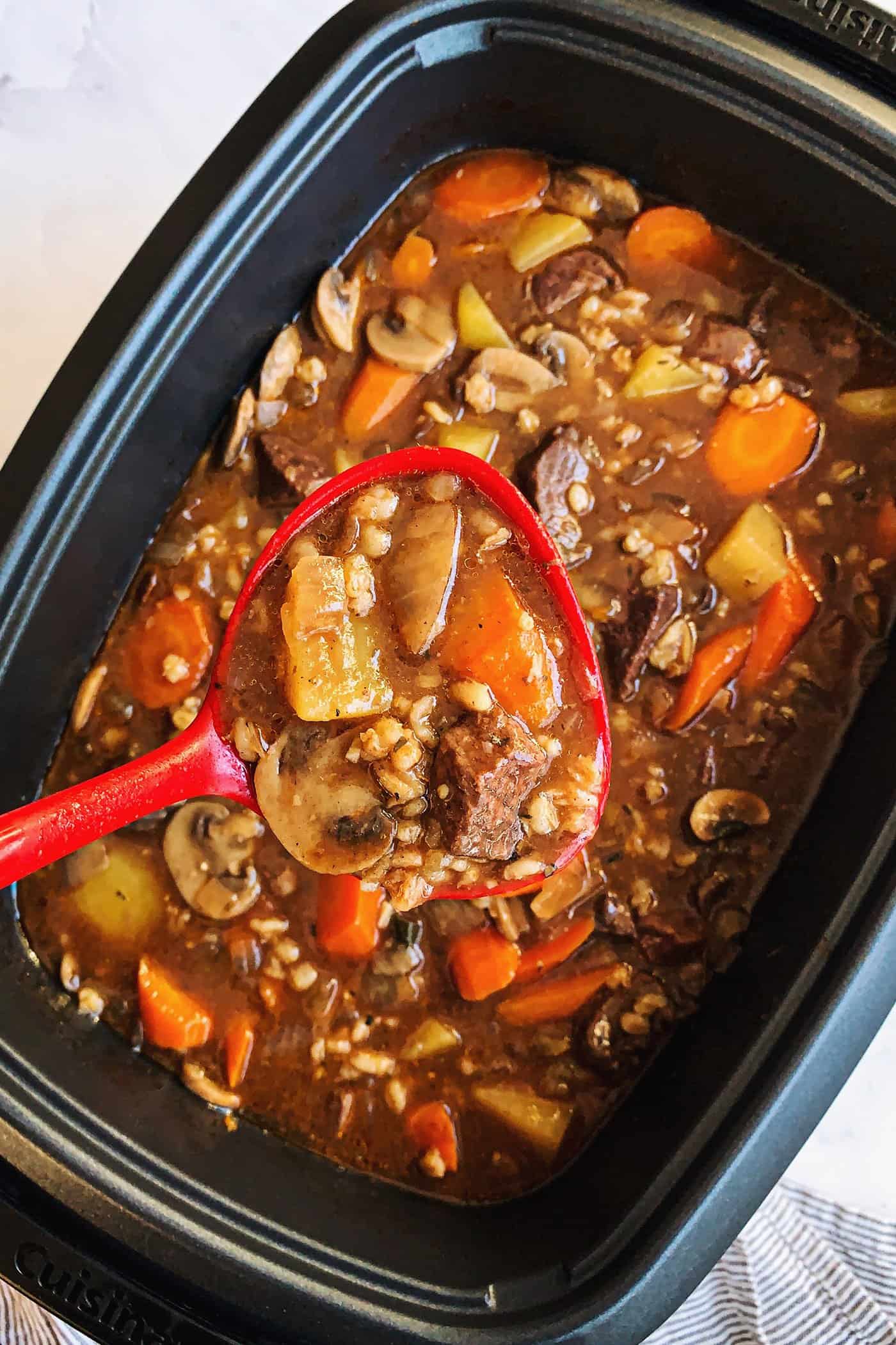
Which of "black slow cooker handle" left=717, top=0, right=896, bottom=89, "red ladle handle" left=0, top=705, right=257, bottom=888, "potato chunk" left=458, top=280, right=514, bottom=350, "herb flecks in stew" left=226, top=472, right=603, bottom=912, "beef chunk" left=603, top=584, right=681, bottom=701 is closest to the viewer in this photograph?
"red ladle handle" left=0, top=705, right=257, bottom=888

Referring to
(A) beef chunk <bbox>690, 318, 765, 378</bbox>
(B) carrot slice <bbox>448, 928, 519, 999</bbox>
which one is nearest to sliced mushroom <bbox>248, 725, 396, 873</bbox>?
(B) carrot slice <bbox>448, 928, 519, 999</bbox>

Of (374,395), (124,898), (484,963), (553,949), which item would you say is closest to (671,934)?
(553,949)

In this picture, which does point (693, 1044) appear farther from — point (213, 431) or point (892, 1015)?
point (213, 431)

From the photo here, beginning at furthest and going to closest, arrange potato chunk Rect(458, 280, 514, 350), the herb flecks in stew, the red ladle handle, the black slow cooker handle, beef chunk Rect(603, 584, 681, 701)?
potato chunk Rect(458, 280, 514, 350) < beef chunk Rect(603, 584, 681, 701) < the black slow cooker handle < the herb flecks in stew < the red ladle handle

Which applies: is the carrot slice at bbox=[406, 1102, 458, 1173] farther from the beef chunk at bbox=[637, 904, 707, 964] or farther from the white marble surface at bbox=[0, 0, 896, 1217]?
the white marble surface at bbox=[0, 0, 896, 1217]

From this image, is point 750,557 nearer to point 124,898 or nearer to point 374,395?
point 374,395

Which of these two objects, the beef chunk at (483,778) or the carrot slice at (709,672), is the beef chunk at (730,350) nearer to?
the carrot slice at (709,672)
